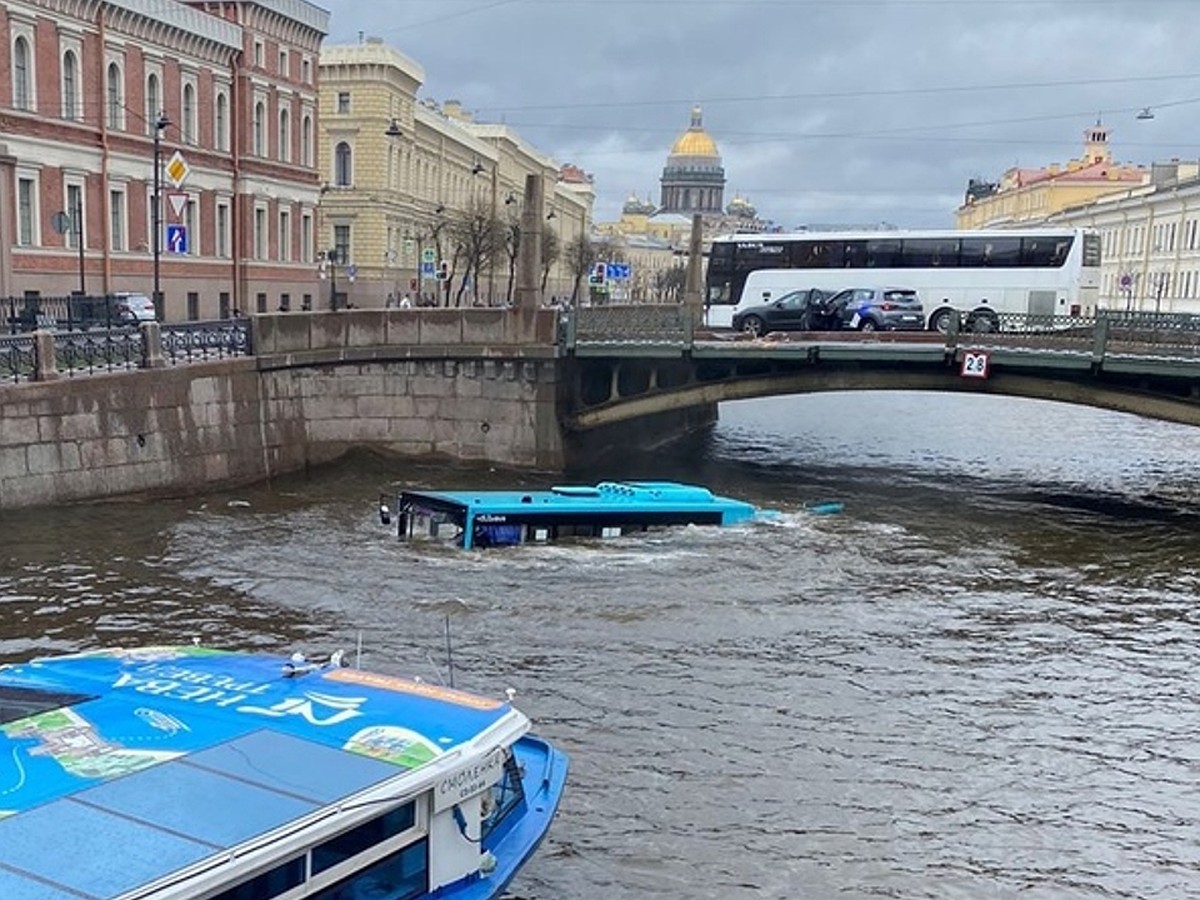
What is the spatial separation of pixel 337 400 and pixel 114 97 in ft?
63.5

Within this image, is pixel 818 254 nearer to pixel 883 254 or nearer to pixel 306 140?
pixel 883 254

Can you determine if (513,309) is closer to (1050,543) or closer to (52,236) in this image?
(1050,543)

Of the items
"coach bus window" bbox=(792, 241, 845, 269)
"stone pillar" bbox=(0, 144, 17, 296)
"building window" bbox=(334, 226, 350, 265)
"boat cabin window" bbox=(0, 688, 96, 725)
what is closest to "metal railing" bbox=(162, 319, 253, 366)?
"stone pillar" bbox=(0, 144, 17, 296)

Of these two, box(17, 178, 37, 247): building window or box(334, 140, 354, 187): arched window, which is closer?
box(17, 178, 37, 247): building window

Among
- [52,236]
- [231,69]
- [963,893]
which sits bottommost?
[963,893]

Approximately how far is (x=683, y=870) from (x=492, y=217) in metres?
62.2

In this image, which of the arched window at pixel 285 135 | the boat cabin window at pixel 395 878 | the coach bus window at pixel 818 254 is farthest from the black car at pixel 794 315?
the boat cabin window at pixel 395 878

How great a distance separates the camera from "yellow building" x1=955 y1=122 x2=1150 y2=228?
4424 inches

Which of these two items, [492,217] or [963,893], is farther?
[492,217]

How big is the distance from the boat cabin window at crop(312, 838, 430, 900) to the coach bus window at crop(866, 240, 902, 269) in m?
34.3

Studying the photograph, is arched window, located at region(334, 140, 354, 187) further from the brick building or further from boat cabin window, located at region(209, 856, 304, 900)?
boat cabin window, located at region(209, 856, 304, 900)

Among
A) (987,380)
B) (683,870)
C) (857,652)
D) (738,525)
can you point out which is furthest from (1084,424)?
(683,870)

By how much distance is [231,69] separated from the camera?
47.5 m

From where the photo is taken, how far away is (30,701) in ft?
25.9
